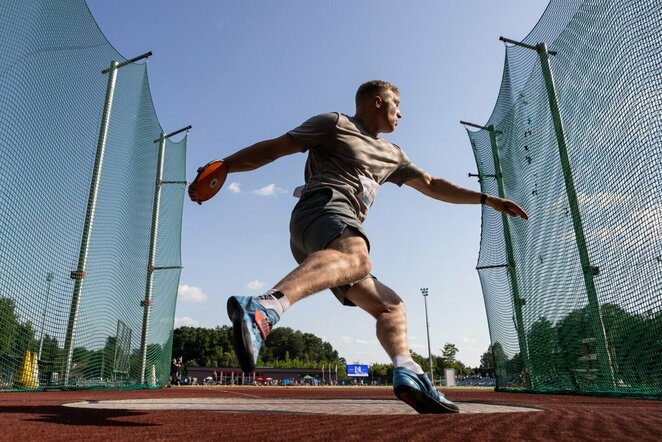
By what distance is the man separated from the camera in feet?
6.04

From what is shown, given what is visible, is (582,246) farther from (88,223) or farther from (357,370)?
(357,370)

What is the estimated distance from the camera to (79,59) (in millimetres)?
6195

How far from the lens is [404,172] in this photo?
9.24 feet

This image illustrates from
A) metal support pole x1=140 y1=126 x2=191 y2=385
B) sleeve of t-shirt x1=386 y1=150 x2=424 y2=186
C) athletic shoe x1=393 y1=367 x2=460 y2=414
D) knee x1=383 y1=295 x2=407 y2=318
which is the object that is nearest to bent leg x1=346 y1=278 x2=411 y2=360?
knee x1=383 y1=295 x2=407 y2=318

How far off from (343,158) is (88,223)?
5190mm

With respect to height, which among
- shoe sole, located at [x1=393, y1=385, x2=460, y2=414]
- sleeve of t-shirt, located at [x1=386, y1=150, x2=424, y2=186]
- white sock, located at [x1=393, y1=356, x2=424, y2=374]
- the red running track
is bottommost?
the red running track

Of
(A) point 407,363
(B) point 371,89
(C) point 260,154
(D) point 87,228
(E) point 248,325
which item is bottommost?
(A) point 407,363

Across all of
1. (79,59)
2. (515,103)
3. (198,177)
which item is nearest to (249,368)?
(198,177)

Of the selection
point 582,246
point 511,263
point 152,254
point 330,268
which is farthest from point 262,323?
point 152,254

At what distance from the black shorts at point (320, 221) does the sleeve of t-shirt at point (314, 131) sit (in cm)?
25

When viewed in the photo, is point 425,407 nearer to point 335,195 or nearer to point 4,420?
point 335,195

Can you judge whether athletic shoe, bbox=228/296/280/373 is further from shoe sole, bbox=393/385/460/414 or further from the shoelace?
shoe sole, bbox=393/385/460/414

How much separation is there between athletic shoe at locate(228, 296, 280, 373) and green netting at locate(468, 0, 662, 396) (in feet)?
10.8

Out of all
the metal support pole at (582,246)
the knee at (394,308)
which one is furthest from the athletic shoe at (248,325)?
the metal support pole at (582,246)
